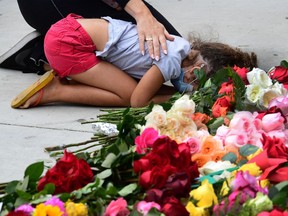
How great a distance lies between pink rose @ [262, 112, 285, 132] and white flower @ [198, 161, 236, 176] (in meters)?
0.32

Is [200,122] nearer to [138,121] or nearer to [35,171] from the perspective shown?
[138,121]

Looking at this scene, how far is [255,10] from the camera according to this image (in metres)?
6.09

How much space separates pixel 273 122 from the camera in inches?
95.1

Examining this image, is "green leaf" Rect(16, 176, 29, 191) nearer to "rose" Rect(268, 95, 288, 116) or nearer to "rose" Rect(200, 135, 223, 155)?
"rose" Rect(200, 135, 223, 155)

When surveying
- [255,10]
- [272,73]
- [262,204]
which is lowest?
[255,10]

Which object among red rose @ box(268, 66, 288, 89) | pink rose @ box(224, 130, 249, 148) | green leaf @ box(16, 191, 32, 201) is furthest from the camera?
red rose @ box(268, 66, 288, 89)

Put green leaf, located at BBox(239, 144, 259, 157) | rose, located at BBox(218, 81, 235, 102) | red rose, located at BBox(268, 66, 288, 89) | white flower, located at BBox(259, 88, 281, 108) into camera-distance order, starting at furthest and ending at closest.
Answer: red rose, located at BBox(268, 66, 288, 89) < rose, located at BBox(218, 81, 235, 102) < white flower, located at BBox(259, 88, 281, 108) < green leaf, located at BBox(239, 144, 259, 157)

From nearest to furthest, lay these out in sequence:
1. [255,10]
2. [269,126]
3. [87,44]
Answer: [269,126], [87,44], [255,10]

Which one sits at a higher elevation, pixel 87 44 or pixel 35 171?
pixel 35 171

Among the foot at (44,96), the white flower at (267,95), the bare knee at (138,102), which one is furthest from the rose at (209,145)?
the foot at (44,96)

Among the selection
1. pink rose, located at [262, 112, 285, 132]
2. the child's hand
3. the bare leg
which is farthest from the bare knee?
pink rose, located at [262, 112, 285, 132]

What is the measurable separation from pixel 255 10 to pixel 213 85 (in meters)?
3.24

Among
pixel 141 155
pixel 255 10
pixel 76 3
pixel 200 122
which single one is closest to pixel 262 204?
pixel 141 155

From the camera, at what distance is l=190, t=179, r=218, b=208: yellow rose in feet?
6.00
